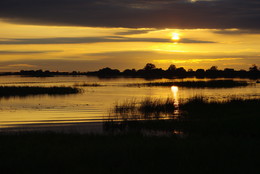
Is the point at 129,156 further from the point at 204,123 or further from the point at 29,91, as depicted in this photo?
the point at 29,91

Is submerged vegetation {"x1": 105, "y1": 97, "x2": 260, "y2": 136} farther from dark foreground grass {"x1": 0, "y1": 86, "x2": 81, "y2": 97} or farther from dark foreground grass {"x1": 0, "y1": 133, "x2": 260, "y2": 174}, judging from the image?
dark foreground grass {"x1": 0, "y1": 86, "x2": 81, "y2": 97}

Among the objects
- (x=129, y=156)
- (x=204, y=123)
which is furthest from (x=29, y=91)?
(x=129, y=156)

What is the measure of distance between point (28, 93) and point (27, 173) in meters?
43.7

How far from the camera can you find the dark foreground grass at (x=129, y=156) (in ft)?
34.8

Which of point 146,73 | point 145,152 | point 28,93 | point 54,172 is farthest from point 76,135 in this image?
point 146,73

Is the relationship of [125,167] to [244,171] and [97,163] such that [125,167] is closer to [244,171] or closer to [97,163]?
[97,163]

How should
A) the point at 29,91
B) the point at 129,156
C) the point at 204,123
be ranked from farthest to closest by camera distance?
the point at 29,91, the point at 204,123, the point at 129,156

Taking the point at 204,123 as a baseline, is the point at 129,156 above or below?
above

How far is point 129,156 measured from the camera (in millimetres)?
11766

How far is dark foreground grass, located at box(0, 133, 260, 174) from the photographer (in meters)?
10.6

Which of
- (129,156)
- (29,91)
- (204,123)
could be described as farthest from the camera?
(29,91)

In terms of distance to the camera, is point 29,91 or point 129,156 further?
point 29,91

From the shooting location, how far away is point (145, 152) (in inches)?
481

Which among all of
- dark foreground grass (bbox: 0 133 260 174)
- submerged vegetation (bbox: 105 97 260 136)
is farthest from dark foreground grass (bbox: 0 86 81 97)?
dark foreground grass (bbox: 0 133 260 174)
